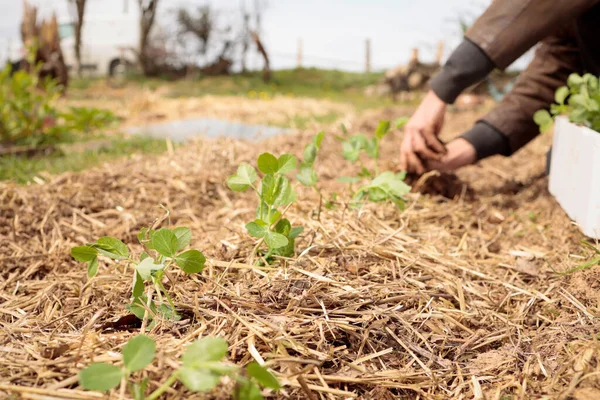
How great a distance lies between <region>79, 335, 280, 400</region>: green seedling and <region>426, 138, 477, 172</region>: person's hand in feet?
6.18

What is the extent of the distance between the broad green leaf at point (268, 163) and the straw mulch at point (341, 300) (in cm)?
25

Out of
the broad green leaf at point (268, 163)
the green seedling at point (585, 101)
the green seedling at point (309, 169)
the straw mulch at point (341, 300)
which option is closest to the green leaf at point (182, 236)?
the straw mulch at point (341, 300)

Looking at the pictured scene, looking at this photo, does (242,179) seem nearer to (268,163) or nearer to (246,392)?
(268,163)

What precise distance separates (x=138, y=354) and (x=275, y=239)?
0.53 m

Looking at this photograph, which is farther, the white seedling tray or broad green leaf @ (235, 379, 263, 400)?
the white seedling tray

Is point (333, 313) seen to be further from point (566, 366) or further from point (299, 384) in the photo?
point (566, 366)

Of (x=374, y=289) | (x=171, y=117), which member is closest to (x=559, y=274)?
(x=374, y=289)

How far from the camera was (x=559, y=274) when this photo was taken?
146 centimetres

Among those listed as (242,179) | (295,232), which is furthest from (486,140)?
(242,179)

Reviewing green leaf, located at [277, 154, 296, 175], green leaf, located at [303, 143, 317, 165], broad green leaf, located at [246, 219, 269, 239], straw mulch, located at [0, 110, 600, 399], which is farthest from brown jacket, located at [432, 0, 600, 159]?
broad green leaf, located at [246, 219, 269, 239]

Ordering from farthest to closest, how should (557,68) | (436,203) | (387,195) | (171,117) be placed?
(171,117) → (557,68) → (436,203) → (387,195)

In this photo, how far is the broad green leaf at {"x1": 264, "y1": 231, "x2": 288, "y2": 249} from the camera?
1287 millimetres

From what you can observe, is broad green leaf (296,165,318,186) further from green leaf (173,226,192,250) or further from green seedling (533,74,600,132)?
green seedling (533,74,600,132)

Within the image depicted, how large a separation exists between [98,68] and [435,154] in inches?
693
